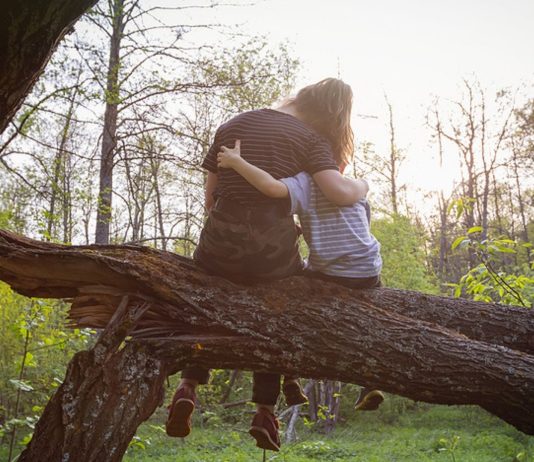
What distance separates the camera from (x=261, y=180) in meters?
2.59

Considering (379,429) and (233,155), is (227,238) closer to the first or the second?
(233,155)

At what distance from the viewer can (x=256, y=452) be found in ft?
43.0

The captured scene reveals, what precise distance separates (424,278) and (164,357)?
18953 mm

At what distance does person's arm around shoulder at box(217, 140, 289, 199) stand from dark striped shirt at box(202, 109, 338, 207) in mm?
86

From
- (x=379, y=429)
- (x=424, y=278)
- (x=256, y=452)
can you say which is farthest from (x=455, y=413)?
(x=256, y=452)

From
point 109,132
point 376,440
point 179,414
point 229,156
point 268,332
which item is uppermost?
point 109,132

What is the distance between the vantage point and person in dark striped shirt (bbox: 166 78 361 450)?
2.70m

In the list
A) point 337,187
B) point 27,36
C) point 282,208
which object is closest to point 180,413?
point 282,208

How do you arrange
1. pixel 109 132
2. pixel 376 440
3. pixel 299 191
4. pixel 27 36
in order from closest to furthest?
pixel 27 36 → pixel 299 191 → pixel 109 132 → pixel 376 440

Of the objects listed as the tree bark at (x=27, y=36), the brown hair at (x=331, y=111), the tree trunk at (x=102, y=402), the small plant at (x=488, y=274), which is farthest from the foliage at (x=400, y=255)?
the tree bark at (x=27, y=36)

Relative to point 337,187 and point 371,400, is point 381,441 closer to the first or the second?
point 371,400

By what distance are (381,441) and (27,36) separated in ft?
55.0

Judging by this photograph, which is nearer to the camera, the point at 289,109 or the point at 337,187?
the point at 337,187

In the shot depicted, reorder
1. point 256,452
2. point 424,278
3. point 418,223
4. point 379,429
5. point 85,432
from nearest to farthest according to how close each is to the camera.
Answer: point 85,432 → point 256,452 → point 379,429 → point 424,278 → point 418,223
